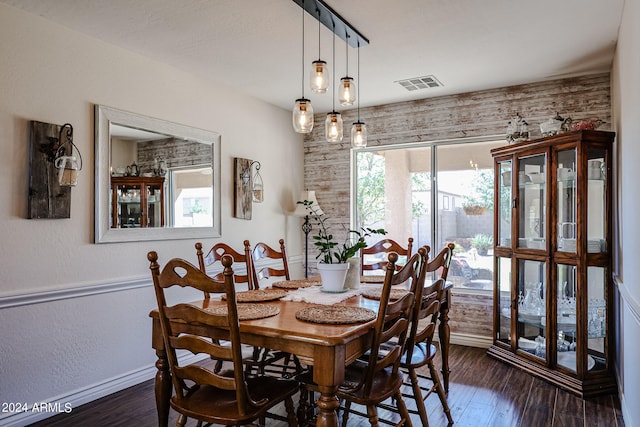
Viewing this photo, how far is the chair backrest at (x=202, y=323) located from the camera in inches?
64.4

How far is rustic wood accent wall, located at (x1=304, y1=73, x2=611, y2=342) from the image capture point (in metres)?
3.82

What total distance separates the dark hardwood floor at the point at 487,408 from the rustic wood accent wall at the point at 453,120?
110 centimetres

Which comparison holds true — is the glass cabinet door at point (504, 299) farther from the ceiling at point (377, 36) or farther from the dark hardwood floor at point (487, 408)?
the ceiling at point (377, 36)

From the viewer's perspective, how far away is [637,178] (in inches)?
85.3

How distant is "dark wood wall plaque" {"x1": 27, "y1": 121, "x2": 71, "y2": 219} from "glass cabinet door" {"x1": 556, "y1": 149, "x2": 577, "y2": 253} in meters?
3.46

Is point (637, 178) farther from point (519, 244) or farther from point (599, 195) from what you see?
point (519, 244)

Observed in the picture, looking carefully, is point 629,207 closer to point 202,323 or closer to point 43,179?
point 202,323

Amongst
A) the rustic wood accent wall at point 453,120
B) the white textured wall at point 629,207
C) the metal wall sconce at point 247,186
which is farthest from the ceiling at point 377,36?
the metal wall sconce at point 247,186

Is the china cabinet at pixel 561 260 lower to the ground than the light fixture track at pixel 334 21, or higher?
lower

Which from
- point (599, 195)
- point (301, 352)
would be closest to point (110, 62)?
point (301, 352)

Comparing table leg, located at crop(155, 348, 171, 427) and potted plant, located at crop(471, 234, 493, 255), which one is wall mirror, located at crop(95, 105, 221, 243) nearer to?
table leg, located at crop(155, 348, 171, 427)

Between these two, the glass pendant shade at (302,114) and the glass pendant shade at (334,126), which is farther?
the glass pendant shade at (334,126)

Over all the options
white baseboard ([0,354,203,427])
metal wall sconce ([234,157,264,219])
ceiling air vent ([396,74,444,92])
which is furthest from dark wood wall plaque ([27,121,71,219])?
ceiling air vent ([396,74,444,92])

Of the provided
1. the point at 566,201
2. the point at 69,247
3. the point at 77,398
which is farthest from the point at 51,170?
the point at 566,201
